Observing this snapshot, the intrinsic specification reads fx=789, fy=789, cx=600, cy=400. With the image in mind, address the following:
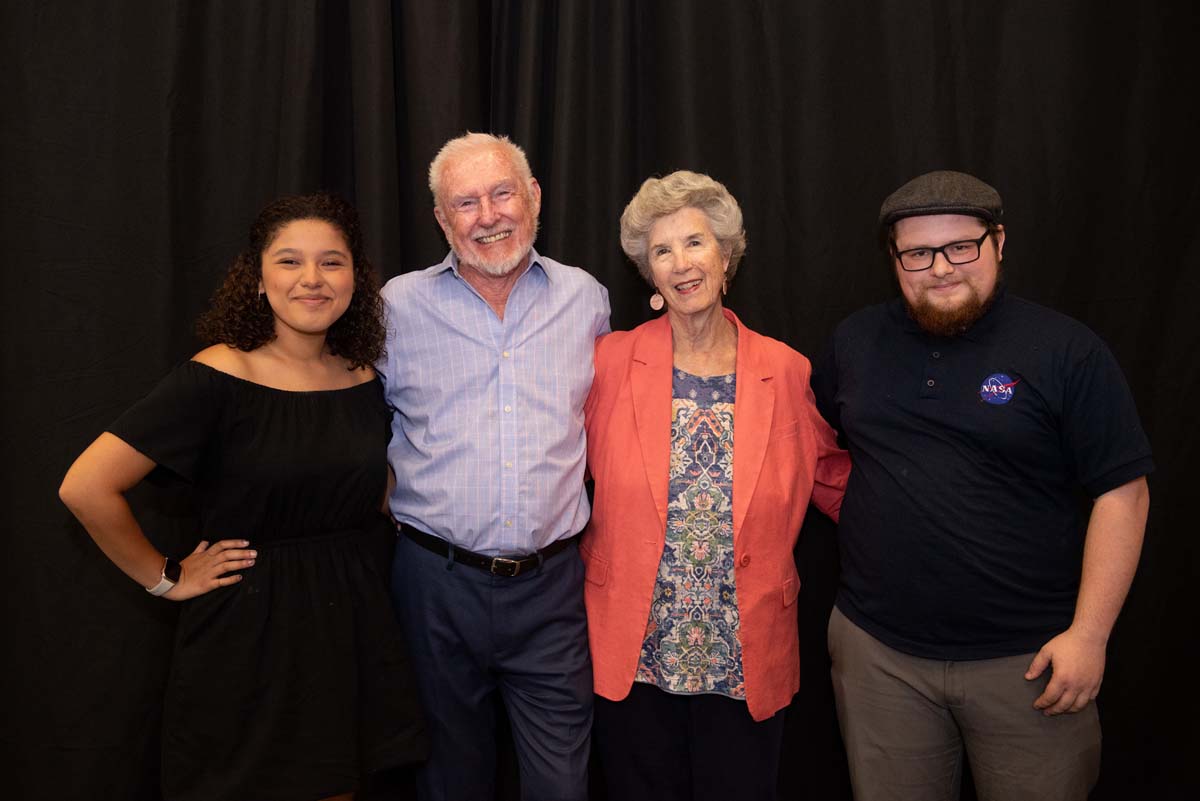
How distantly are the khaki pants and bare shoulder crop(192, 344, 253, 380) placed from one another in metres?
1.53

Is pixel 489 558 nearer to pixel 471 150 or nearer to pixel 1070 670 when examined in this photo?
pixel 471 150

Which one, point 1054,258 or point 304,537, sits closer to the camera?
point 304,537

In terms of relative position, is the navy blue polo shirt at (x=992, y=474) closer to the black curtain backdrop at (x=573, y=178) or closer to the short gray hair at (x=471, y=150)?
the black curtain backdrop at (x=573, y=178)

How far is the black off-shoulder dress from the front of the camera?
1.65 metres

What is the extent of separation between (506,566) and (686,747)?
0.64 metres

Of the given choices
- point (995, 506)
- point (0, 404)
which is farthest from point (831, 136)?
point (0, 404)

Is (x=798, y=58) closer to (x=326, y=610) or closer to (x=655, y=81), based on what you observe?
(x=655, y=81)

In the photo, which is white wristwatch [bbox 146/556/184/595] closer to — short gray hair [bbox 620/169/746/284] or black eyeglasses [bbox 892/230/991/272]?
short gray hair [bbox 620/169/746/284]

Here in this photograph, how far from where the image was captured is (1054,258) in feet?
8.07

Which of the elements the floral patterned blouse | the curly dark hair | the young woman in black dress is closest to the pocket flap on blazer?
the floral patterned blouse

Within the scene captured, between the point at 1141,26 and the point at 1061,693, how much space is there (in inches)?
80.1

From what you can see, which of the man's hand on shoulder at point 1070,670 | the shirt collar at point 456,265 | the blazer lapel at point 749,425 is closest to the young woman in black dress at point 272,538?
the shirt collar at point 456,265

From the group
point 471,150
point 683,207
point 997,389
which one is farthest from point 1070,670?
point 471,150

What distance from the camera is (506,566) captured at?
6.01ft
